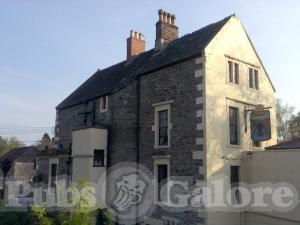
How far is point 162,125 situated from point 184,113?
1.79 meters

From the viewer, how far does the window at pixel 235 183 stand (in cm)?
1530

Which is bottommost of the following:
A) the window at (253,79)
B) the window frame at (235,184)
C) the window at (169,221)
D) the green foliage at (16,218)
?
the green foliage at (16,218)

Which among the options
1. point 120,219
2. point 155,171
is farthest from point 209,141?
point 120,219

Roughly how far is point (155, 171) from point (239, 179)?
4055 mm

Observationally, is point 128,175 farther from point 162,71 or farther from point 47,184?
point 47,184

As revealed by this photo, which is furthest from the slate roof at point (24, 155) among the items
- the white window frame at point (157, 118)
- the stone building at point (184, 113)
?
the white window frame at point (157, 118)

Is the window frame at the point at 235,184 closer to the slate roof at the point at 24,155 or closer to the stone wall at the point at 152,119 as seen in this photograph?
the stone wall at the point at 152,119

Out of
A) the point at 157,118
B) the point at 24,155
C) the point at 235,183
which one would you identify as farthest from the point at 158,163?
the point at 24,155

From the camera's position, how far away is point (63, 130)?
2436 centimetres

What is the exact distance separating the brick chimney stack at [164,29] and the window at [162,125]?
17.7 feet

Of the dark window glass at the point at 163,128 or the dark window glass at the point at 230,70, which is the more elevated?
the dark window glass at the point at 230,70

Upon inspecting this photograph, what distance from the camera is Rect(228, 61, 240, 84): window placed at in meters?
16.3

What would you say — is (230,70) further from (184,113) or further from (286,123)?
(286,123)

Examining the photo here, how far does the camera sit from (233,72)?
16344 mm
